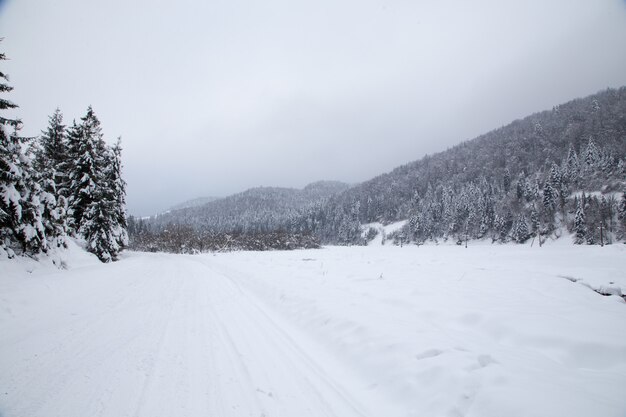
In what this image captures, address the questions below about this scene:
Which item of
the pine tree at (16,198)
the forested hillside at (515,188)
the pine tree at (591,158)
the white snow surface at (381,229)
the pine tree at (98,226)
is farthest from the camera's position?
the white snow surface at (381,229)

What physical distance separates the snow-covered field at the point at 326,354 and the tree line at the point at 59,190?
20.5 feet

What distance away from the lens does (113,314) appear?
21.1 ft

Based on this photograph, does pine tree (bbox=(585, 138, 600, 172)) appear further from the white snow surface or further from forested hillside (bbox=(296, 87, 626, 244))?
the white snow surface

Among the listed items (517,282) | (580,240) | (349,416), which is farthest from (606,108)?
(349,416)

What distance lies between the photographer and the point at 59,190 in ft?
70.8

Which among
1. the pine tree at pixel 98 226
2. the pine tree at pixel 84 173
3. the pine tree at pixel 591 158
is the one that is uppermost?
the pine tree at pixel 591 158

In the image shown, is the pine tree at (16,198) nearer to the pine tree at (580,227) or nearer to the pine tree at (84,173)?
the pine tree at (84,173)

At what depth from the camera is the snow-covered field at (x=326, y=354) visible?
3039mm

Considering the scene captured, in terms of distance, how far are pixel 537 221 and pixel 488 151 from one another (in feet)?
291

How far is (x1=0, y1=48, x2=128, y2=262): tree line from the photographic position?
11.2 metres

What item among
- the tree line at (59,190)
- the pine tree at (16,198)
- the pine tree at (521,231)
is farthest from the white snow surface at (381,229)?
the pine tree at (16,198)

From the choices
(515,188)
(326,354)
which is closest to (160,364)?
(326,354)

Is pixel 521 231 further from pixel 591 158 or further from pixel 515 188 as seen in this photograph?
pixel 591 158

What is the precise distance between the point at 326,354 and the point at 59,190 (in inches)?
1059
